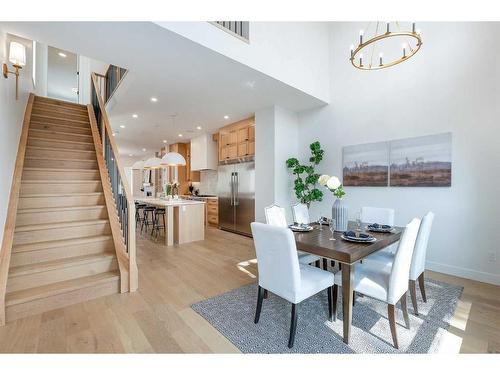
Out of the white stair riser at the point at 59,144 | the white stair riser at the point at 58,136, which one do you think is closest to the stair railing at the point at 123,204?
the white stair riser at the point at 59,144

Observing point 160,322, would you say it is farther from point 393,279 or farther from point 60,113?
point 60,113

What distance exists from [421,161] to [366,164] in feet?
2.55

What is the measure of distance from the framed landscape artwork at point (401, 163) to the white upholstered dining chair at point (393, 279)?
6.37ft

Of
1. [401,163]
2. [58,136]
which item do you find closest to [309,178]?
[401,163]

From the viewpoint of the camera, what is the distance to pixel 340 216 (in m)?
2.39

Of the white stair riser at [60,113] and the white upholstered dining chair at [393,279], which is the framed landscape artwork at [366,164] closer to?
the white upholstered dining chair at [393,279]

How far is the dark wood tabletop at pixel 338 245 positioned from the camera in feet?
5.52

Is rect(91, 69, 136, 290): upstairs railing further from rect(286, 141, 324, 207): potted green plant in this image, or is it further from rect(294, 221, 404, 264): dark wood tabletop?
rect(286, 141, 324, 207): potted green plant

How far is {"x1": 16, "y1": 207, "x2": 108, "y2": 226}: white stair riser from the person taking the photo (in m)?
2.75

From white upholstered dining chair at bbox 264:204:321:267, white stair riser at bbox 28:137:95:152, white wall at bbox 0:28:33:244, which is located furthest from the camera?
white stair riser at bbox 28:137:95:152

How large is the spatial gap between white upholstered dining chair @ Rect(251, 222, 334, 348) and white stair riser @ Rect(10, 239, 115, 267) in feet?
6.79

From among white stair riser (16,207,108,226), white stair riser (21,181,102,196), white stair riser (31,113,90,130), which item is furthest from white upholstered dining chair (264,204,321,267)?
white stair riser (31,113,90,130)

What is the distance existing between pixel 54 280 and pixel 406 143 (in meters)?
4.80
